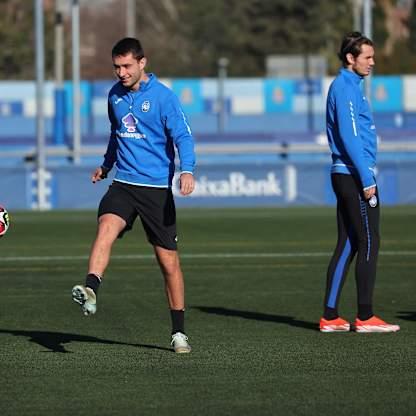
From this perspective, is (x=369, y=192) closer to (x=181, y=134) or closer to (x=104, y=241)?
(x=181, y=134)

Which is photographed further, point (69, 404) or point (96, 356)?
point (96, 356)

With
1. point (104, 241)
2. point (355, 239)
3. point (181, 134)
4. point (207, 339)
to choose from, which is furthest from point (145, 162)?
point (355, 239)

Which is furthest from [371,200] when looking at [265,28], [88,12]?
[88,12]

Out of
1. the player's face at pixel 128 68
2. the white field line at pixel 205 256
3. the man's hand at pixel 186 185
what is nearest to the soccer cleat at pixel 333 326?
the man's hand at pixel 186 185

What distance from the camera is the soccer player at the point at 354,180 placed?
32.6ft

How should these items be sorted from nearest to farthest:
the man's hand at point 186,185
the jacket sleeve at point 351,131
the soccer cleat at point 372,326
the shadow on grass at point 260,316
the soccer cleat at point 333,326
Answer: the man's hand at point 186,185, the jacket sleeve at point 351,131, the soccer cleat at point 372,326, the soccer cleat at point 333,326, the shadow on grass at point 260,316

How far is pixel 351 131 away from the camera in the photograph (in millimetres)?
9914

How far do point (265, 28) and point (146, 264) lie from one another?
62818 millimetres

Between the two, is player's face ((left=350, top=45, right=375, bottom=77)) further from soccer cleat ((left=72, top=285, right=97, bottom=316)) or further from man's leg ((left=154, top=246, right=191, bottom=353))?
soccer cleat ((left=72, top=285, right=97, bottom=316))

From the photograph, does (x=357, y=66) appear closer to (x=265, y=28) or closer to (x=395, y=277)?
(x=395, y=277)

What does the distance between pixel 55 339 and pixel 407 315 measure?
9.67 ft

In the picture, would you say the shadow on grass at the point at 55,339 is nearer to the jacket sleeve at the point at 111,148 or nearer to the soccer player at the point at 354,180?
the jacket sleeve at the point at 111,148

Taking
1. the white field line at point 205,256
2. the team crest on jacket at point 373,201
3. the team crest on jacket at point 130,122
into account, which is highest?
the team crest on jacket at point 130,122

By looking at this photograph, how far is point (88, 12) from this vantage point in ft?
314
